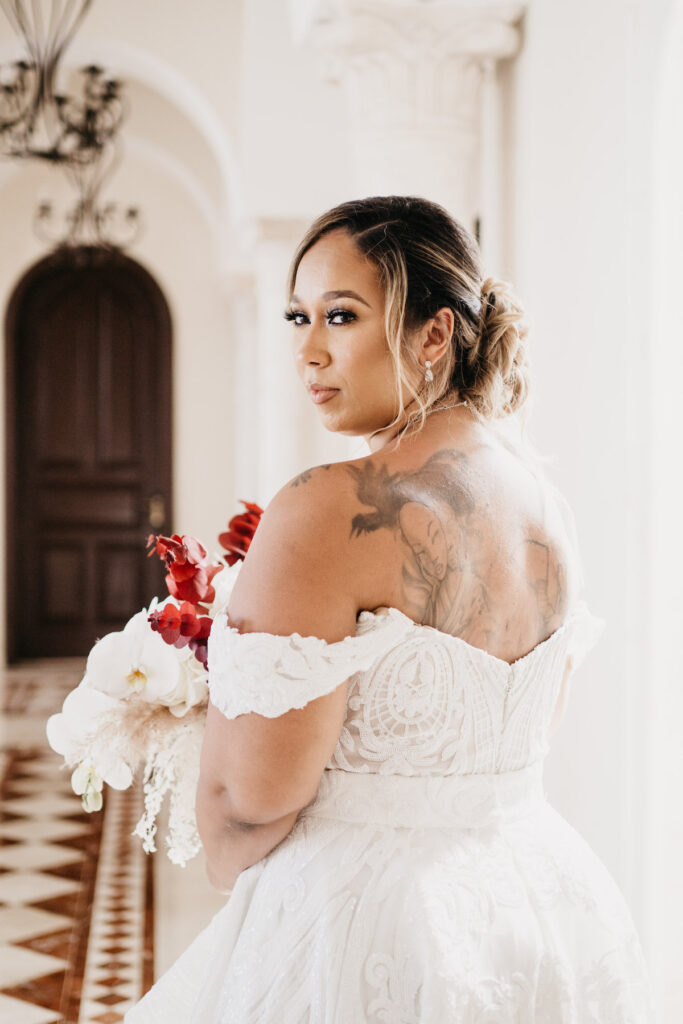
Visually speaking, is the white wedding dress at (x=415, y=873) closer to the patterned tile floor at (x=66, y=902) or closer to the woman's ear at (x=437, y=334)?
the woman's ear at (x=437, y=334)

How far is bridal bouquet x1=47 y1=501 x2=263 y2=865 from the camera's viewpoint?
5.39ft

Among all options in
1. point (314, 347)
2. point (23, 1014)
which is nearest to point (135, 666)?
point (314, 347)

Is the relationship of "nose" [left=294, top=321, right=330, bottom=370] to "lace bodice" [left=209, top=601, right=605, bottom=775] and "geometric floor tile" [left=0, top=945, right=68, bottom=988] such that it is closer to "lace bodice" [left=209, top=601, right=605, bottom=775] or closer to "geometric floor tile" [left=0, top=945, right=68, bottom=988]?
"lace bodice" [left=209, top=601, right=605, bottom=775]

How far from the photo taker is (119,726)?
170 centimetres

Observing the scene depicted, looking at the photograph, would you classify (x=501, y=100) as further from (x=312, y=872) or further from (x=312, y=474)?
(x=312, y=872)

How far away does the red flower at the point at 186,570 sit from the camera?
5.49 ft

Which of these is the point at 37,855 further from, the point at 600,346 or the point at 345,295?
the point at 345,295

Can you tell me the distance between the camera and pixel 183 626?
163 centimetres

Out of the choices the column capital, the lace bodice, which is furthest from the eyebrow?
the column capital

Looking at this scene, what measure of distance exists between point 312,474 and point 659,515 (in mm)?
1269

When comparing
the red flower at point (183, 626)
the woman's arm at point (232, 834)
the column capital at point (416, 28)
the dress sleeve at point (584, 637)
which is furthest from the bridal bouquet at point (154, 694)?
the column capital at point (416, 28)

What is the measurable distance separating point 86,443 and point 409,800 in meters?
9.21

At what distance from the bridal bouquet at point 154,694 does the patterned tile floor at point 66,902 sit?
1.80 metres

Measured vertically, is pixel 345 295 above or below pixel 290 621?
above
